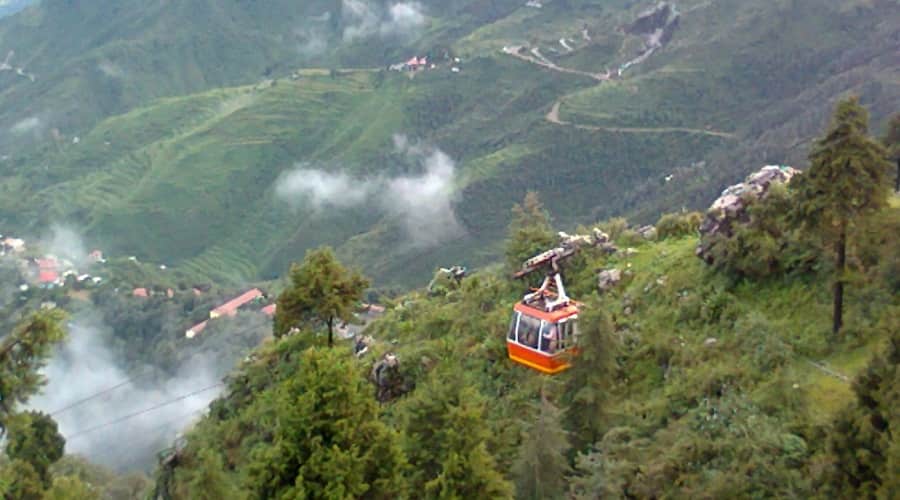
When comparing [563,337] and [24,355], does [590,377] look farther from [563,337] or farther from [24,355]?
[24,355]

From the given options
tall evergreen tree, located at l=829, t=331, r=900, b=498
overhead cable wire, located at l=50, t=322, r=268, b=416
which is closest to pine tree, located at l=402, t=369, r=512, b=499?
tall evergreen tree, located at l=829, t=331, r=900, b=498

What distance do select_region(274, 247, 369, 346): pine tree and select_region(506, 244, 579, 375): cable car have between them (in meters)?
5.52

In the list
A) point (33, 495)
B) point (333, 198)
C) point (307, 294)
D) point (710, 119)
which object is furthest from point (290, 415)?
point (333, 198)

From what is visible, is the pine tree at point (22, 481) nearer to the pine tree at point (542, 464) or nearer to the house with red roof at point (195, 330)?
the pine tree at point (542, 464)

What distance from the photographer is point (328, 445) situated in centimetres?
1650

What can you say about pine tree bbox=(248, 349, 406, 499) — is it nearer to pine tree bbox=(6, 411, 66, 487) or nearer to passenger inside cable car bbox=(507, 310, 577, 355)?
passenger inside cable car bbox=(507, 310, 577, 355)

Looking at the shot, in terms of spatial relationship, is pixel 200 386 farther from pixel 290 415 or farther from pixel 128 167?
pixel 128 167

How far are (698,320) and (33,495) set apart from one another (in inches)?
857

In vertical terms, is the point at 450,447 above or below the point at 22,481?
above

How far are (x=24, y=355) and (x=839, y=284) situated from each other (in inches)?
863

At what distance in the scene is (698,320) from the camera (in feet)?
99.0

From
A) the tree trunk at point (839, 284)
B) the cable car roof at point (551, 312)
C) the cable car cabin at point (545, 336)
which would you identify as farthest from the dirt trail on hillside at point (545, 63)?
the cable car cabin at point (545, 336)

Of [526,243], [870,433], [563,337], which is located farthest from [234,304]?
[870,433]

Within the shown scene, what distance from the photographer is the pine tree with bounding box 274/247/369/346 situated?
29.3 metres
